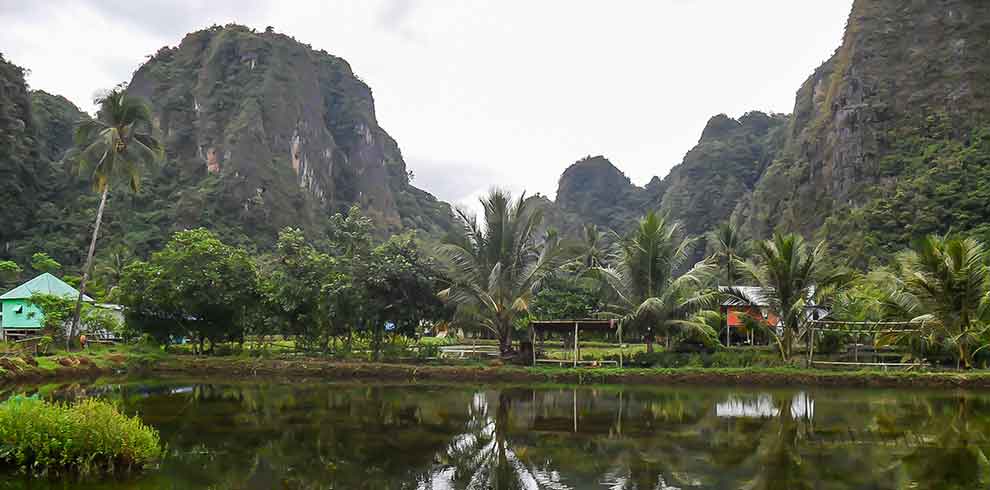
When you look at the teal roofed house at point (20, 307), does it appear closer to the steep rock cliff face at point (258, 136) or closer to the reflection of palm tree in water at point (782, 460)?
the reflection of palm tree in water at point (782, 460)

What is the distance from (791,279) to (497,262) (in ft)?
30.5

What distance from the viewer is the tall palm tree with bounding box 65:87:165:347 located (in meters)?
25.7

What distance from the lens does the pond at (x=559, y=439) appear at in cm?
805

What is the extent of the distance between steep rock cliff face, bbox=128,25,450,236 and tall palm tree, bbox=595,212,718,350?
61.0m

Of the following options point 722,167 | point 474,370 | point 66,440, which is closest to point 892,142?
point 722,167

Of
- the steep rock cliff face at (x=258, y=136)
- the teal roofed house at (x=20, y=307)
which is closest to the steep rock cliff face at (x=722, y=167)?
the steep rock cliff face at (x=258, y=136)

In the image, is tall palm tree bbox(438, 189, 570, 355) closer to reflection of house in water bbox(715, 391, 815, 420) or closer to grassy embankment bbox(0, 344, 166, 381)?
reflection of house in water bbox(715, 391, 815, 420)

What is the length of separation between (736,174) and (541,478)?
10781cm

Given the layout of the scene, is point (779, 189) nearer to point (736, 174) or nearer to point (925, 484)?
point (736, 174)

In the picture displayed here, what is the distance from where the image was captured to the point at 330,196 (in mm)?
106812

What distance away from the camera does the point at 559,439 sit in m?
10.9

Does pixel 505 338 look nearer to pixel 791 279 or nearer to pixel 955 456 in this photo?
pixel 791 279

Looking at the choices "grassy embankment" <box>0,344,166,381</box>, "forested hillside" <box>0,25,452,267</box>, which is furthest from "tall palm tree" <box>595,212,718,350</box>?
"forested hillside" <box>0,25,452,267</box>

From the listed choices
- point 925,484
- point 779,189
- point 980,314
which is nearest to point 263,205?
point 779,189
